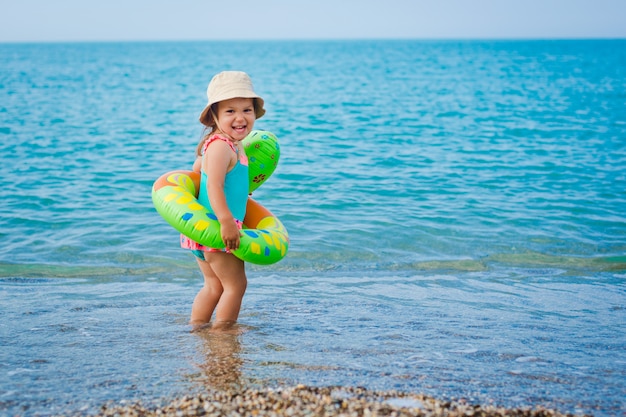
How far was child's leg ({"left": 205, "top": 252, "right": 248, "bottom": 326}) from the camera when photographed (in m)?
4.18

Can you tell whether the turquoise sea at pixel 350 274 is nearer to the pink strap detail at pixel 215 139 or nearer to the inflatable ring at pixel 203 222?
the inflatable ring at pixel 203 222

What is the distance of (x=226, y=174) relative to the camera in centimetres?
409

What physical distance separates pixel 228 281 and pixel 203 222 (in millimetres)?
526

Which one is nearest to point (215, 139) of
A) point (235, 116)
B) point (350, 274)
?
point (235, 116)

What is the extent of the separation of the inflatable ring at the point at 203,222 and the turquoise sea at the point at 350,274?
0.63 m

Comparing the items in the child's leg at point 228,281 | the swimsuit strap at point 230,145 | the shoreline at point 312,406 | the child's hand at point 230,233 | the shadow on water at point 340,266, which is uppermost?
the swimsuit strap at point 230,145

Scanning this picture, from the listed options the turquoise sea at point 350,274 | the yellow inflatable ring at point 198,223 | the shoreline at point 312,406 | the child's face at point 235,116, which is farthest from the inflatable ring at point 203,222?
the shoreline at point 312,406

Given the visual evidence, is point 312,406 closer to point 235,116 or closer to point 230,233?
point 230,233

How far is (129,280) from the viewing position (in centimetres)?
644

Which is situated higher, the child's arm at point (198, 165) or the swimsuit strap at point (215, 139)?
the swimsuit strap at point (215, 139)

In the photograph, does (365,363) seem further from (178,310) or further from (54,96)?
(54,96)

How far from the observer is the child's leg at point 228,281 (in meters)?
4.18

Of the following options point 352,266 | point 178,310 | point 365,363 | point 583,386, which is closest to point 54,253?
point 178,310

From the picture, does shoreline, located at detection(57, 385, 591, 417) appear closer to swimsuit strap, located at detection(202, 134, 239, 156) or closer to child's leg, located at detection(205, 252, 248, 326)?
child's leg, located at detection(205, 252, 248, 326)
